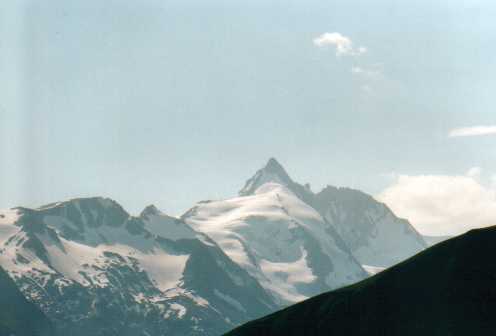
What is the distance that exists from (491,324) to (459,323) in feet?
25.5

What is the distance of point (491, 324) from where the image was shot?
186625 mm

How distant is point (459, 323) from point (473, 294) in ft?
27.9

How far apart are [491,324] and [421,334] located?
15.7 metres

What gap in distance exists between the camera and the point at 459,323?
192875 mm

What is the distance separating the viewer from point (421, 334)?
197375 mm

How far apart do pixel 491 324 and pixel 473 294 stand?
41.9 ft

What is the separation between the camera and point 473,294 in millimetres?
198750

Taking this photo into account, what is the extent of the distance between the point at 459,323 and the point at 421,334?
27.2 ft

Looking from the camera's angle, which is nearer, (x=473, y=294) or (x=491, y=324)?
(x=491, y=324)
